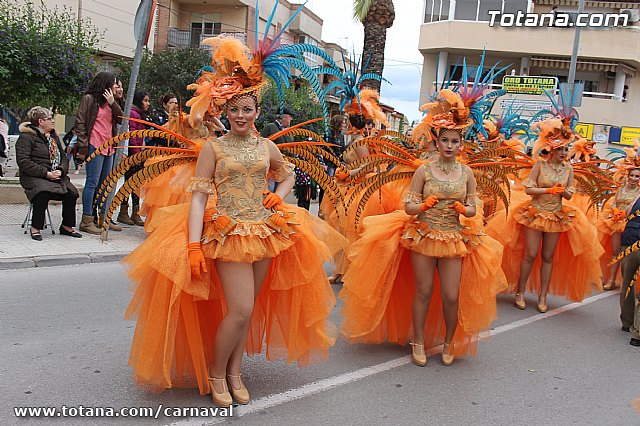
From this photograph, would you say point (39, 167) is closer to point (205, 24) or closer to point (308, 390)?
point (308, 390)

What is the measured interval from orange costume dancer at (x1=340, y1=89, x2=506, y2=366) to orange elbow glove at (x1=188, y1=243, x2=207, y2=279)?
5.88 feet

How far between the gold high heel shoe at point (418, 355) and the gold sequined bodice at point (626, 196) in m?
5.41

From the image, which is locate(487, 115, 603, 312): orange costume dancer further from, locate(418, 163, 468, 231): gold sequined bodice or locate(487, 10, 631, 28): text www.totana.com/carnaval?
locate(487, 10, 631, 28): text www.totana.com/carnaval

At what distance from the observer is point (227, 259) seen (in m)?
3.79

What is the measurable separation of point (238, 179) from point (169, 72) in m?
21.6

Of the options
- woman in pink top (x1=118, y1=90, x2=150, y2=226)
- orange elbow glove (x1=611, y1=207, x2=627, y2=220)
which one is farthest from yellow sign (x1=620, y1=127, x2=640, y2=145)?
woman in pink top (x1=118, y1=90, x2=150, y2=226)

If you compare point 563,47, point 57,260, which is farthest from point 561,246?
point 563,47

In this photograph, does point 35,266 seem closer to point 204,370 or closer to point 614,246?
point 204,370

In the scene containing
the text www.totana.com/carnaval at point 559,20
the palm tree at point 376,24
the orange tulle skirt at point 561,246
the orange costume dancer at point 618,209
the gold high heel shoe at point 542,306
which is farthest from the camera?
the text www.totana.com/carnaval at point 559,20

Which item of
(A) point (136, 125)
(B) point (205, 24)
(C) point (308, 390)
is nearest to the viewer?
(C) point (308, 390)

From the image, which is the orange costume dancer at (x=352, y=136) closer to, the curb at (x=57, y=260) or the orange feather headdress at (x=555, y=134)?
the orange feather headdress at (x=555, y=134)

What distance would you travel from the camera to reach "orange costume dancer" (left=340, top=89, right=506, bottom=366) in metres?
5.00

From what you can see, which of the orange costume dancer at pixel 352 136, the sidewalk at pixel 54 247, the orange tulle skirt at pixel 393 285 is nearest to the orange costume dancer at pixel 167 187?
the sidewalk at pixel 54 247

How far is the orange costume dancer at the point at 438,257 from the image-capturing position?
5.00m
